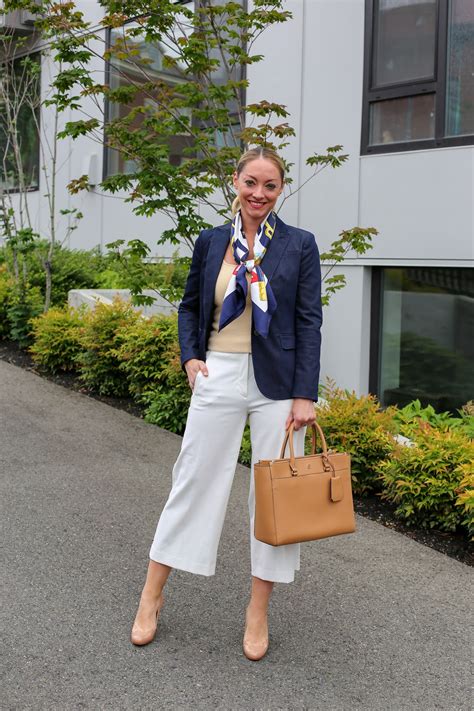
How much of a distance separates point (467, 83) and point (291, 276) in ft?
15.1

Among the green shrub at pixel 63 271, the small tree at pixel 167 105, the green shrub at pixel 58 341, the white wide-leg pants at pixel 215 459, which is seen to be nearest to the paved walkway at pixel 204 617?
the white wide-leg pants at pixel 215 459

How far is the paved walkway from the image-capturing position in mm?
2971

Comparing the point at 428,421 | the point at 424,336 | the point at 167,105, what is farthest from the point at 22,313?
the point at 428,421

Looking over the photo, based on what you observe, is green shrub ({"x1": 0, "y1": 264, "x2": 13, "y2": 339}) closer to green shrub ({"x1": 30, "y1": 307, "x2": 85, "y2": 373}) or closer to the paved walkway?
green shrub ({"x1": 30, "y1": 307, "x2": 85, "y2": 373})

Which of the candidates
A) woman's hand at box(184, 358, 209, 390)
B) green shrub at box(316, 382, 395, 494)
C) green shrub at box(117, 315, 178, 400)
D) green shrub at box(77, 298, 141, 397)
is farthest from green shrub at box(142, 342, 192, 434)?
woman's hand at box(184, 358, 209, 390)

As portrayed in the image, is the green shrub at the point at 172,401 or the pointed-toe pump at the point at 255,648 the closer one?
the pointed-toe pump at the point at 255,648

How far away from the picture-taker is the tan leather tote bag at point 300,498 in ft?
9.80

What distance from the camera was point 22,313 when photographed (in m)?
9.02

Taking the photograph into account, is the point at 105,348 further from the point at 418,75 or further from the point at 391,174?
the point at 418,75

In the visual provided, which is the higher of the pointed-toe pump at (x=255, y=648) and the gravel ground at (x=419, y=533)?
the gravel ground at (x=419, y=533)

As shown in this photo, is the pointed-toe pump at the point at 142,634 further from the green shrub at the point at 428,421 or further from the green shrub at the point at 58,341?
the green shrub at the point at 58,341

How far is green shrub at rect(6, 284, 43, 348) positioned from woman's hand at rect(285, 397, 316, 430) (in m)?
6.25

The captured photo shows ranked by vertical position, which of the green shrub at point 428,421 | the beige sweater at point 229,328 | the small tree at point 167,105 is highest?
the small tree at point 167,105

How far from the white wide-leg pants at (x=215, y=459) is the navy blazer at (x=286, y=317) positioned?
0.07m
